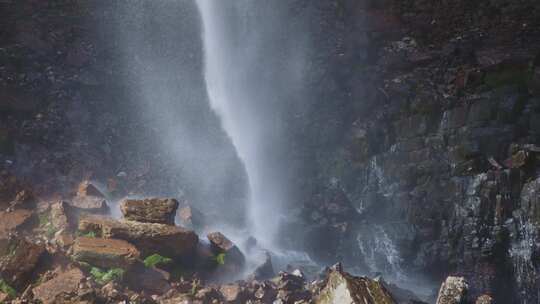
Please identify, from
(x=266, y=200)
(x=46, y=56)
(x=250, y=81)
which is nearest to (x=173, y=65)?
(x=250, y=81)

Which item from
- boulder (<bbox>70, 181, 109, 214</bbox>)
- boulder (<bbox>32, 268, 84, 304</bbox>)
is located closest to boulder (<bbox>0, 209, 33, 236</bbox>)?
boulder (<bbox>70, 181, 109, 214</bbox>)

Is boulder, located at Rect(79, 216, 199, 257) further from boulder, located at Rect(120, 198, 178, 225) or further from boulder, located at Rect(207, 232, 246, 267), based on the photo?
boulder, located at Rect(207, 232, 246, 267)

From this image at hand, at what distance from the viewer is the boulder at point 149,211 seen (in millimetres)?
8719

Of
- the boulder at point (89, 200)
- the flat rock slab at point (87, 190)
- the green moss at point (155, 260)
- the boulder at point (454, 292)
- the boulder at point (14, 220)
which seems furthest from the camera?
the flat rock slab at point (87, 190)

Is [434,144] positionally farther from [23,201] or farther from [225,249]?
[23,201]

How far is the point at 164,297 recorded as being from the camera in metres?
7.29

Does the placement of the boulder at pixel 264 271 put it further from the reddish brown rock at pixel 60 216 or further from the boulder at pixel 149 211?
the reddish brown rock at pixel 60 216

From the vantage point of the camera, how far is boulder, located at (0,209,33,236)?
8595 millimetres

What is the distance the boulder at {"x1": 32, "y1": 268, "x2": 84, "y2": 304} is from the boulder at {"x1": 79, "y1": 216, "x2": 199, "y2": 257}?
110 cm

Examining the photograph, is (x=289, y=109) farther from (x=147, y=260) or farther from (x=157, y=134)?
(x=147, y=260)

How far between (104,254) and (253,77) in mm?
12165

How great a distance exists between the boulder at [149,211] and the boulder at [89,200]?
1550 mm

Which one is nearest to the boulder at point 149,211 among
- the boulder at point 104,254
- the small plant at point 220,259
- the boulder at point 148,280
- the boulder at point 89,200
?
the boulder at point 104,254

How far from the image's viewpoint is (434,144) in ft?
43.6
